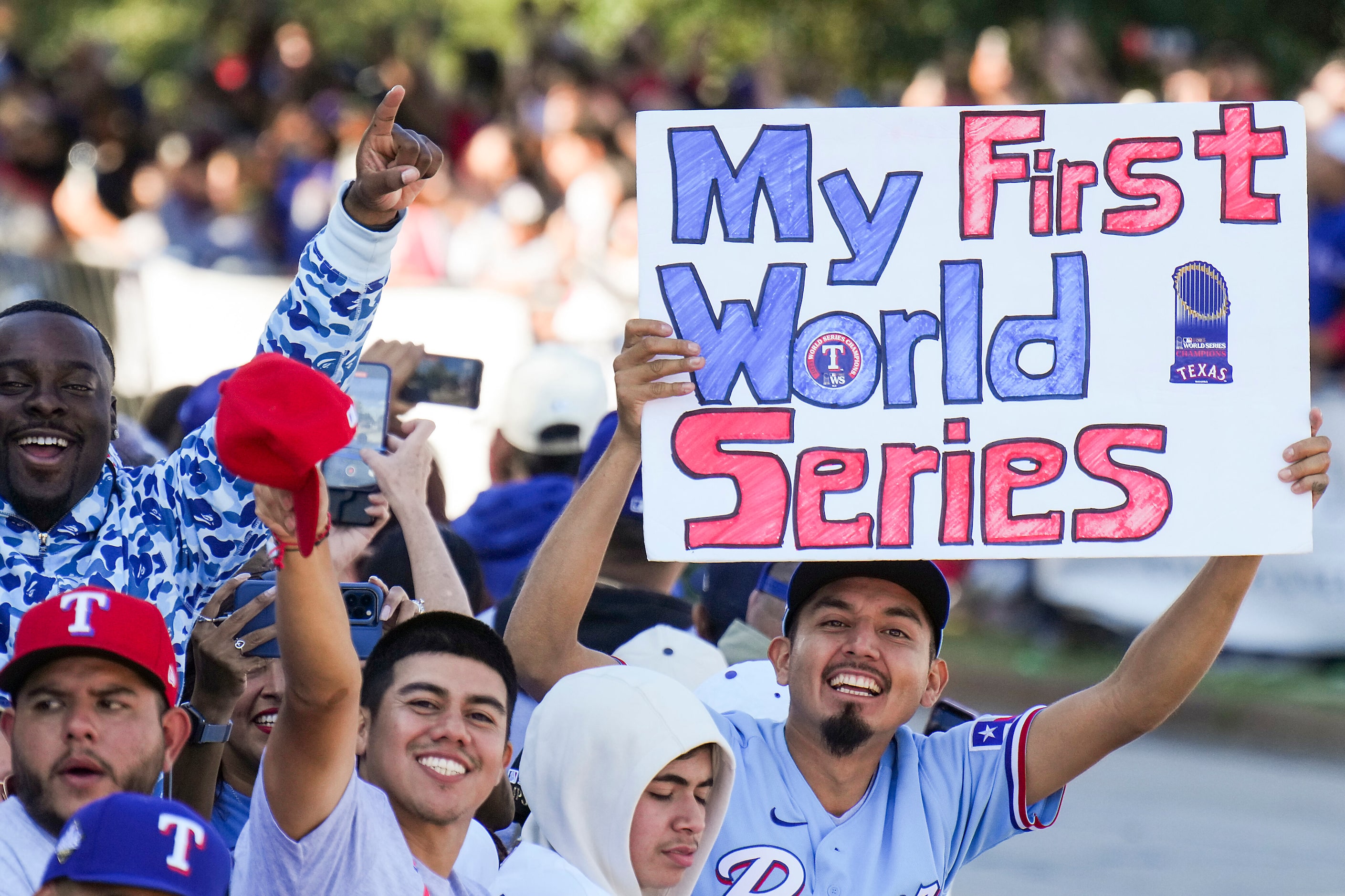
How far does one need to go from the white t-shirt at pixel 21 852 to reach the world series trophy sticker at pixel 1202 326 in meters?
2.21

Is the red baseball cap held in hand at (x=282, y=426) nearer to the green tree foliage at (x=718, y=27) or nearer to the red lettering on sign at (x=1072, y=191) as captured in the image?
the red lettering on sign at (x=1072, y=191)

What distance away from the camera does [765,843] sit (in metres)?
3.58

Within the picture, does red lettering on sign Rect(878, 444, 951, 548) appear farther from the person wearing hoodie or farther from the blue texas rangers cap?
the person wearing hoodie

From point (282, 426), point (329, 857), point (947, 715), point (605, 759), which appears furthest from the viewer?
point (947, 715)

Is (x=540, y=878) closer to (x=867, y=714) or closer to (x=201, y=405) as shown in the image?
(x=867, y=714)

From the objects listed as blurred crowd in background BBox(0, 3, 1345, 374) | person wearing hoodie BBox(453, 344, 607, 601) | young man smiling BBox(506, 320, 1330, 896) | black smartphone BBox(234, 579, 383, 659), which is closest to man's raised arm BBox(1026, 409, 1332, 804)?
young man smiling BBox(506, 320, 1330, 896)

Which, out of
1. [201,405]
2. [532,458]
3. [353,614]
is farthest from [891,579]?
[532,458]

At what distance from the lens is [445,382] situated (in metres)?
5.25

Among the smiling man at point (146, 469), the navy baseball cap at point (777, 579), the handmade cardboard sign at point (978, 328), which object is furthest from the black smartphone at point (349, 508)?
the navy baseball cap at point (777, 579)

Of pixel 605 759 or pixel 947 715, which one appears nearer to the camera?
pixel 605 759

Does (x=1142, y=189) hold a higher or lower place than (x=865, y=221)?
higher

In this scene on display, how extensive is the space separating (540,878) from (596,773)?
0.21 metres

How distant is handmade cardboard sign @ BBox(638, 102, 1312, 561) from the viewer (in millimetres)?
3639

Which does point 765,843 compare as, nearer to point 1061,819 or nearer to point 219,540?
point 219,540
